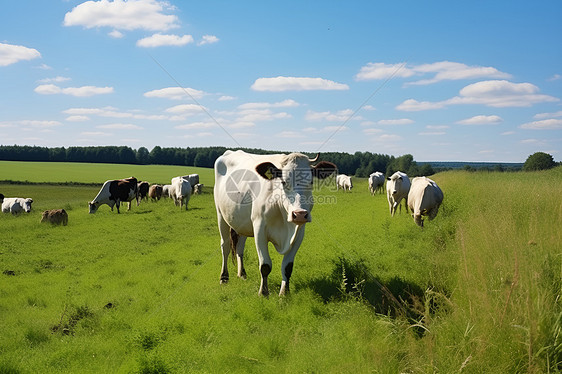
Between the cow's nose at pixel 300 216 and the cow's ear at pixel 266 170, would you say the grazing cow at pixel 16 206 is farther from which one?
the cow's nose at pixel 300 216

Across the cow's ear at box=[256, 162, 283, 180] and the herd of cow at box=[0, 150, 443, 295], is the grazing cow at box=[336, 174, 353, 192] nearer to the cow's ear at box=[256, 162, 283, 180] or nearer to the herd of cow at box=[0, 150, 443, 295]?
the herd of cow at box=[0, 150, 443, 295]

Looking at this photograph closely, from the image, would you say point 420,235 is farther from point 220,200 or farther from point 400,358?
point 400,358

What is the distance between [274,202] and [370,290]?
7.18ft

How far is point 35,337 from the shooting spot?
6.29 m

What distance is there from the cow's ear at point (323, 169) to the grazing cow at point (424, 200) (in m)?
7.42

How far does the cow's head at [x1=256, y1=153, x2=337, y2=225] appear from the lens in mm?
6564

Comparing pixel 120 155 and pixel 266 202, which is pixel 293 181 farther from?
pixel 120 155

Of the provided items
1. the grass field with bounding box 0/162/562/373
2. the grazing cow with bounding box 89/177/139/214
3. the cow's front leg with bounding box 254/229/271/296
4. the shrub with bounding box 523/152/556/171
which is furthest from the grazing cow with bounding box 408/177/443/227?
the grazing cow with bounding box 89/177/139/214

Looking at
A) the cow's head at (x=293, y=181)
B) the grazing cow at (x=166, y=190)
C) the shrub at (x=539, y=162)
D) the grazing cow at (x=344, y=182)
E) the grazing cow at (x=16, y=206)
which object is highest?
the shrub at (x=539, y=162)

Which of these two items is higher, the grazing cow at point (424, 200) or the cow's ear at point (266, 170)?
the cow's ear at point (266, 170)

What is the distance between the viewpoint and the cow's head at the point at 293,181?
6.56 metres

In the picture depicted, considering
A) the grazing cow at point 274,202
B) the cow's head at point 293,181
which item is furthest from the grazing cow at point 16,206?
the cow's head at point 293,181

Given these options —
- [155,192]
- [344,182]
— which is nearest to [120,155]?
[155,192]

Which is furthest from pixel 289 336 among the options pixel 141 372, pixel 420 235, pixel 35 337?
pixel 420 235
